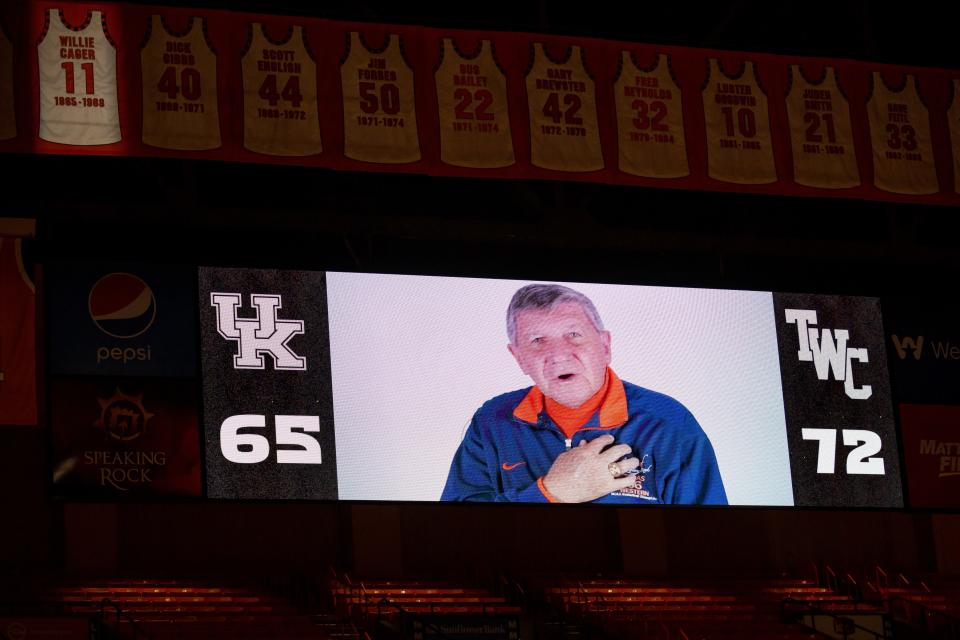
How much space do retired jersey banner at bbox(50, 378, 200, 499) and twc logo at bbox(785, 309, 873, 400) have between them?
5690 millimetres

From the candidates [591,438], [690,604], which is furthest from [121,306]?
[690,604]

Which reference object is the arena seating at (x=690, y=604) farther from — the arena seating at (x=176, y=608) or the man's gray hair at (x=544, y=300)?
the man's gray hair at (x=544, y=300)

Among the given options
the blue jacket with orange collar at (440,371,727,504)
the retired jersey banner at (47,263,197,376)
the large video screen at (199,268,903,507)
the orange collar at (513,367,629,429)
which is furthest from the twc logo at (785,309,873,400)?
the retired jersey banner at (47,263,197,376)

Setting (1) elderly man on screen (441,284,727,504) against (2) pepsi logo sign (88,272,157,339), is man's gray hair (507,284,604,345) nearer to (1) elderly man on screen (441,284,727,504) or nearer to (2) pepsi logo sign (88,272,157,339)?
(1) elderly man on screen (441,284,727,504)

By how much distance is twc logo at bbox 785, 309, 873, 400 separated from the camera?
14289mm

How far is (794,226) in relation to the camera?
1962cm

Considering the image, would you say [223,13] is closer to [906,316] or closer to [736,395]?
[736,395]

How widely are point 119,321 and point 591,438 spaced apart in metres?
4.14

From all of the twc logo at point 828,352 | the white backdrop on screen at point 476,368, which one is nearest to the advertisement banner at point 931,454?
the twc logo at point 828,352

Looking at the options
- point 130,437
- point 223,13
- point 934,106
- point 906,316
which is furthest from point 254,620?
point 934,106

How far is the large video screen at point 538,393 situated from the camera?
12.7 m

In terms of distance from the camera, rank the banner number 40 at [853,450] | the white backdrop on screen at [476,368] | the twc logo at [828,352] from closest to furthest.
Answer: the white backdrop on screen at [476,368]
the banner number 40 at [853,450]
the twc logo at [828,352]

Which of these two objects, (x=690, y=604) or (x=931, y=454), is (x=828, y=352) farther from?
(x=690, y=604)

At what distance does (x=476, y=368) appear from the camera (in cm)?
1350
